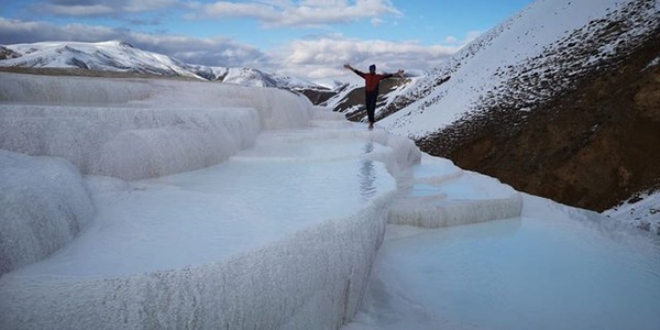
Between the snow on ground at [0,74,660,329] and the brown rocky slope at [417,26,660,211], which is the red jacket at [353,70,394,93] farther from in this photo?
the brown rocky slope at [417,26,660,211]

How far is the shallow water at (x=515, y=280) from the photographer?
4.50 metres

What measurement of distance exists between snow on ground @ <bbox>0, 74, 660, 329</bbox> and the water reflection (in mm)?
55

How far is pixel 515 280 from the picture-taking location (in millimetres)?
5379

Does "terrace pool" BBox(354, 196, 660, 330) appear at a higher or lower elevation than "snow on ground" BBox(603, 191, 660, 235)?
higher

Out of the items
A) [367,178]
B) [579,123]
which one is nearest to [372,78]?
[367,178]

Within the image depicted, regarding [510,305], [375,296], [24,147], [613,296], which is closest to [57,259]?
[24,147]

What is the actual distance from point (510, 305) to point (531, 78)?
2040 cm

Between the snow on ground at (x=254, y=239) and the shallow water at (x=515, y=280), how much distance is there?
0.03m

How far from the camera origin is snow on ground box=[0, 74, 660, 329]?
103 inches

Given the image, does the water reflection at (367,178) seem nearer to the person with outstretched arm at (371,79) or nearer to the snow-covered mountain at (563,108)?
the person with outstretched arm at (371,79)

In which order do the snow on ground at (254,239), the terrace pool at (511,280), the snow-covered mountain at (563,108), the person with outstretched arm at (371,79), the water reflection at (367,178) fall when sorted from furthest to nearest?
the snow-covered mountain at (563,108) → the person with outstretched arm at (371,79) → the water reflection at (367,178) → the terrace pool at (511,280) → the snow on ground at (254,239)

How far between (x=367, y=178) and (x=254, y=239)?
262cm

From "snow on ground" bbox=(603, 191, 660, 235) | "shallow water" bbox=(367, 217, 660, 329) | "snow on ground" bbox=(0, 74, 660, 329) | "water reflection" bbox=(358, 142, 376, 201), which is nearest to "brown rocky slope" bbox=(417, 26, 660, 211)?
"snow on ground" bbox=(603, 191, 660, 235)

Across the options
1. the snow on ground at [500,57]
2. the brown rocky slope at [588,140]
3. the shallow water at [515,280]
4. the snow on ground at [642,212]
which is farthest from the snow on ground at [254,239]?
the snow on ground at [500,57]
